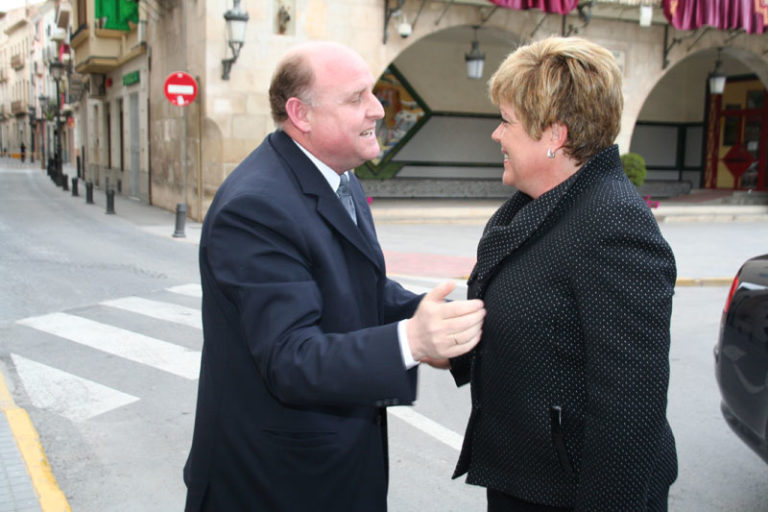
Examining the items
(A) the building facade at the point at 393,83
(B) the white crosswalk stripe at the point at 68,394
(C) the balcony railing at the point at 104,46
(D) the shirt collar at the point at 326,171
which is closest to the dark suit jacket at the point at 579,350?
(D) the shirt collar at the point at 326,171

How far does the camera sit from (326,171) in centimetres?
207

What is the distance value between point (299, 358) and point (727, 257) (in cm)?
1238

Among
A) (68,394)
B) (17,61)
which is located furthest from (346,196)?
(17,61)

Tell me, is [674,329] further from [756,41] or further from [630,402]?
[756,41]

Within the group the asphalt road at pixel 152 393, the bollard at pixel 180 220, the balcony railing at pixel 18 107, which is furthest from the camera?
the balcony railing at pixel 18 107

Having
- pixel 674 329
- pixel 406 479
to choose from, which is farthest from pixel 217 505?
pixel 674 329

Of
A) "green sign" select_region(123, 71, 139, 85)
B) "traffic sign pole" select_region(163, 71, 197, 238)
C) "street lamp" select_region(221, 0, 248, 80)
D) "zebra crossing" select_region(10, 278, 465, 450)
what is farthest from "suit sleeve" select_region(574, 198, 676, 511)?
"green sign" select_region(123, 71, 139, 85)

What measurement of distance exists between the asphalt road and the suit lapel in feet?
7.13

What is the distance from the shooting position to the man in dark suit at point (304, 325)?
1680 millimetres

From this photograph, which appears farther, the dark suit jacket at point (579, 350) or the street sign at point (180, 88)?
the street sign at point (180, 88)

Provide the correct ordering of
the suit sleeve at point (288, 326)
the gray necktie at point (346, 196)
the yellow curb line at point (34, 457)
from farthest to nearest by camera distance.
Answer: the yellow curb line at point (34, 457), the gray necktie at point (346, 196), the suit sleeve at point (288, 326)

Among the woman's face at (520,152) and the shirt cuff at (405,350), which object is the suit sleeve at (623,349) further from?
the shirt cuff at (405,350)

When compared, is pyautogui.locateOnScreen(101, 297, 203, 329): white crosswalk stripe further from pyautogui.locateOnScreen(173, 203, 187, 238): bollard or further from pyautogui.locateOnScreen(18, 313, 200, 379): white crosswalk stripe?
pyautogui.locateOnScreen(173, 203, 187, 238): bollard

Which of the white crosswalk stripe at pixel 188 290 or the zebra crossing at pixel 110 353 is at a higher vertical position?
the white crosswalk stripe at pixel 188 290
